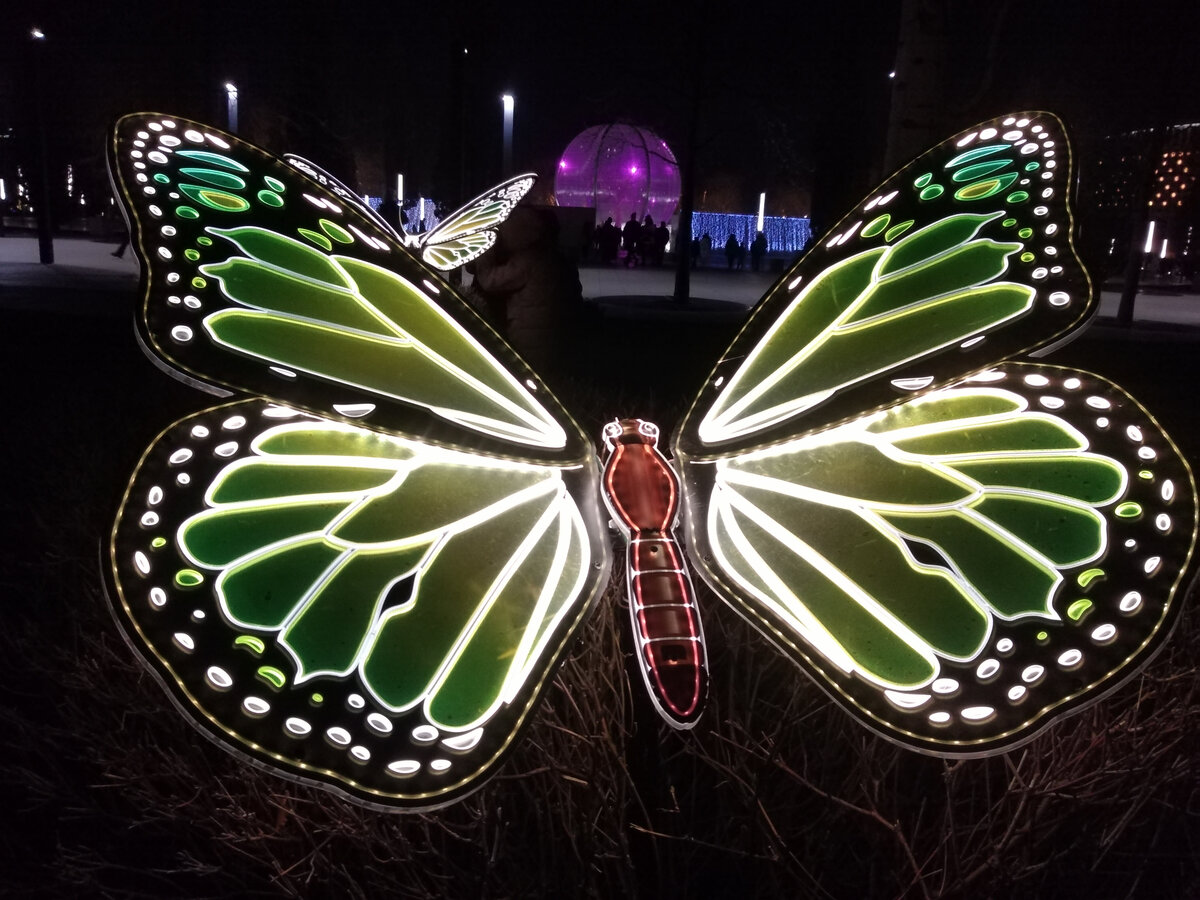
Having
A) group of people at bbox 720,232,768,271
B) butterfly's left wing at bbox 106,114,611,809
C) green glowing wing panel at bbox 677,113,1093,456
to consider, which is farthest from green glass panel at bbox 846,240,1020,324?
group of people at bbox 720,232,768,271

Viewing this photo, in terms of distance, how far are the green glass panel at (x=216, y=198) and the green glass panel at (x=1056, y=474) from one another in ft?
4.12

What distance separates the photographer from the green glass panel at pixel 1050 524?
145cm

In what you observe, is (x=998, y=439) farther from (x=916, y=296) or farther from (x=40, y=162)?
(x=40, y=162)

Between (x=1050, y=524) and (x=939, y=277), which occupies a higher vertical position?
(x=939, y=277)

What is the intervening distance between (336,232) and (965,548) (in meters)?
1.18

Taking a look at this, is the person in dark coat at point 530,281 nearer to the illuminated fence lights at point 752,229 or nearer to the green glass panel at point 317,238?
the green glass panel at point 317,238

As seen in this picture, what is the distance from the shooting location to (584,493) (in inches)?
60.1

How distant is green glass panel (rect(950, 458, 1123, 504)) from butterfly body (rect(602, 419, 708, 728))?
0.50 m

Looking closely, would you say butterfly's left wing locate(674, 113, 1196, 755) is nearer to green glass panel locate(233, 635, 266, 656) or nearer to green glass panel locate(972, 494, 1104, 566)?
green glass panel locate(972, 494, 1104, 566)

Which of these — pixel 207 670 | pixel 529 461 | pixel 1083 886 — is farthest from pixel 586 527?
pixel 1083 886

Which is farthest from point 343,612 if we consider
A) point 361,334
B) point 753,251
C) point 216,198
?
point 753,251

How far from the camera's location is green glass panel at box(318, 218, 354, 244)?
177cm

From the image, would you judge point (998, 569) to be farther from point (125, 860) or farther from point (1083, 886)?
point (125, 860)

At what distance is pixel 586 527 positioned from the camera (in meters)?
1.48
